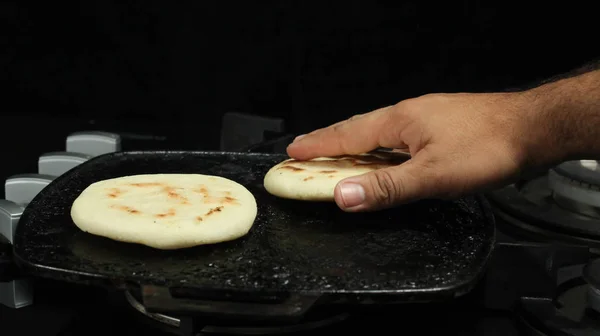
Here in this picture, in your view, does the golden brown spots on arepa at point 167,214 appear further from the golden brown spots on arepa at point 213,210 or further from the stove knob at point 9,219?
the stove knob at point 9,219

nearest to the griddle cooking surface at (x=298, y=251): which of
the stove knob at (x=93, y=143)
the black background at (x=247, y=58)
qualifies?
the stove knob at (x=93, y=143)

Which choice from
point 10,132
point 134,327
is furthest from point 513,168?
point 10,132

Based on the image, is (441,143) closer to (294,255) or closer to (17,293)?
(294,255)

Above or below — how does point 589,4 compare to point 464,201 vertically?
above

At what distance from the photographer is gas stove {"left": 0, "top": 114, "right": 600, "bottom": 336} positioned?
0.95 metres

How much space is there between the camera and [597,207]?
130 cm

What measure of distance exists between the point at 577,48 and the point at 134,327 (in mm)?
1213

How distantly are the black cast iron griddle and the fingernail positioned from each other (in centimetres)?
4

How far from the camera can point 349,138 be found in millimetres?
1177

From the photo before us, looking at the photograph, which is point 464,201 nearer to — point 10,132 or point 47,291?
point 47,291

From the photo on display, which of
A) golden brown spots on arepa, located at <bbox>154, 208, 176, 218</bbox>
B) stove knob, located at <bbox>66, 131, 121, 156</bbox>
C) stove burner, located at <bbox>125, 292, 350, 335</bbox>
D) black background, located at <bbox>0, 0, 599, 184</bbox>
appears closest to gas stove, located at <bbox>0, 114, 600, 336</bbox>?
stove burner, located at <bbox>125, 292, 350, 335</bbox>

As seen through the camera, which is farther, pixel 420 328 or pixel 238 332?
pixel 420 328

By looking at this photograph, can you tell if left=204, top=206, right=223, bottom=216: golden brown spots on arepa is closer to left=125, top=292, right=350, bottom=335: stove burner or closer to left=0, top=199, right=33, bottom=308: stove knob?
left=125, top=292, right=350, bottom=335: stove burner

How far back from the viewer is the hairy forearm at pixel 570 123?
1.08 m
